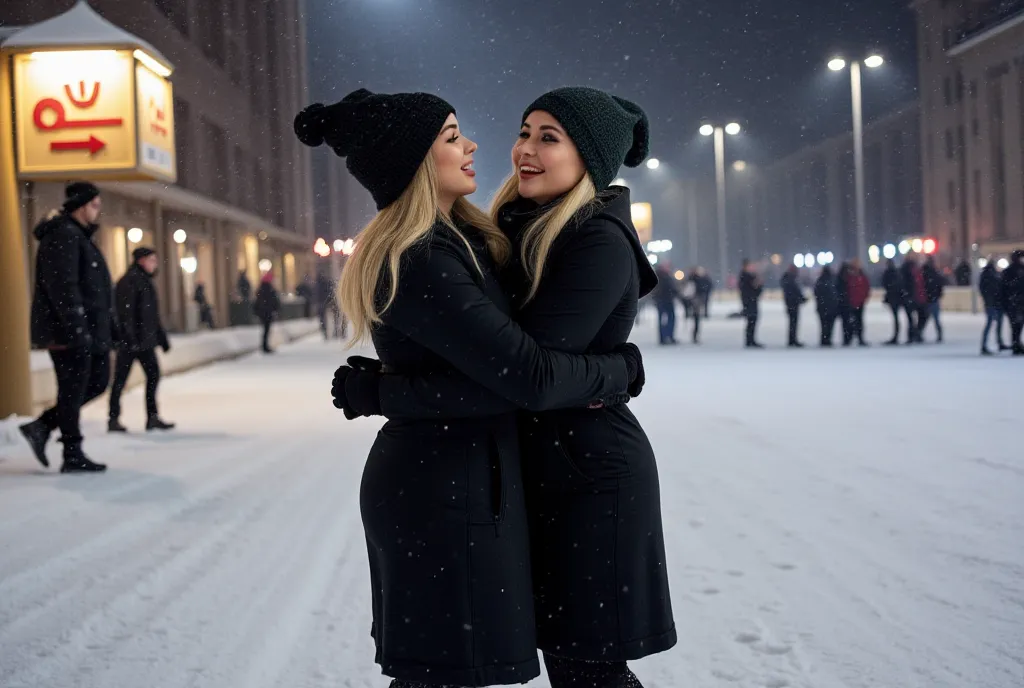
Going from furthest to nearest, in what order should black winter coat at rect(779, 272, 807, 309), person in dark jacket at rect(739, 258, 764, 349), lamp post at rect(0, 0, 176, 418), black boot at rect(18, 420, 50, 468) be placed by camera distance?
person in dark jacket at rect(739, 258, 764, 349) → black winter coat at rect(779, 272, 807, 309) → lamp post at rect(0, 0, 176, 418) → black boot at rect(18, 420, 50, 468)

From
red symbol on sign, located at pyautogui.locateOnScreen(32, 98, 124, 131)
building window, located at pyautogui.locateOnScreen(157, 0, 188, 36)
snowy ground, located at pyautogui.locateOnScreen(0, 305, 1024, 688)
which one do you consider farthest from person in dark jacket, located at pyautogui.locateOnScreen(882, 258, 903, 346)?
building window, located at pyautogui.locateOnScreen(157, 0, 188, 36)

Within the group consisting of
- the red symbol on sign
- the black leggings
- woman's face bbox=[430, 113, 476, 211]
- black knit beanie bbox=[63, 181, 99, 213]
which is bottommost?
the black leggings

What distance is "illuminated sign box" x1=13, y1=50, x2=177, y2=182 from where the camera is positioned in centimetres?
1135

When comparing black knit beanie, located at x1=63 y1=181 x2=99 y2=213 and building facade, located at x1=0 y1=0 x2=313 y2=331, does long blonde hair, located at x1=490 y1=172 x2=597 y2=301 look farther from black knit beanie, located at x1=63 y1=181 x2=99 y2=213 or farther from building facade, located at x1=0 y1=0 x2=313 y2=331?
building facade, located at x1=0 y1=0 x2=313 y2=331

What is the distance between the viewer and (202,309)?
3609cm

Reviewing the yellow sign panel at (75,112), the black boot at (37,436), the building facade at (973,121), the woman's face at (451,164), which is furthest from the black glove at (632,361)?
the building facade at (973,121)

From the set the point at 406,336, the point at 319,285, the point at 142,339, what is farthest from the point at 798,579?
the point at 319,285

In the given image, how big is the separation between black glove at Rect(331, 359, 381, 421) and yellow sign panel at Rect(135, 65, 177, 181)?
11156 millimetres

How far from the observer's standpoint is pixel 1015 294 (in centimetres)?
1633

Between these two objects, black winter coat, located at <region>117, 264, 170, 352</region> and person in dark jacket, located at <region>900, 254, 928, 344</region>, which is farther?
person in dark jacket, located at <region>900, 254, 928, 344</region>

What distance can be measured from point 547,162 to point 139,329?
872cm

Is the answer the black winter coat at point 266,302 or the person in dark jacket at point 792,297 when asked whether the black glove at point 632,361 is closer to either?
the person in dark jacket at point 792,297

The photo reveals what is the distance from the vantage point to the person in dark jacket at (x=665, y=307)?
2173 centimetres

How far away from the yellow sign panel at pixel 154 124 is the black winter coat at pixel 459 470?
11366 millimetres
